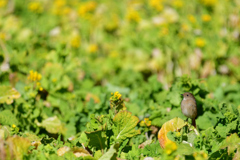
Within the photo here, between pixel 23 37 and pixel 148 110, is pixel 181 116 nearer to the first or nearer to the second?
pixel 148 110

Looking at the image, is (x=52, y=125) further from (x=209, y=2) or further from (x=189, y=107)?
(x=209, y=2)

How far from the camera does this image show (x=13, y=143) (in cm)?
149

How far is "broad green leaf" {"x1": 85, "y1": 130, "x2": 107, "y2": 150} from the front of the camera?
1604 millimetres

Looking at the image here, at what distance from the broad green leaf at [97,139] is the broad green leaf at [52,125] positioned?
0.55 metres

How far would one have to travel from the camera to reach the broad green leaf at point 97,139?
1604 mm

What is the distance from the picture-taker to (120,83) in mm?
3357

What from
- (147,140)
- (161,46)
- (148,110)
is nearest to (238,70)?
(161,46)

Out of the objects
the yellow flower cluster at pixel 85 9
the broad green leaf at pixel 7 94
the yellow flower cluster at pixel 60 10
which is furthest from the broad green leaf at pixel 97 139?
the yellow flower cluster at pixel 60 10

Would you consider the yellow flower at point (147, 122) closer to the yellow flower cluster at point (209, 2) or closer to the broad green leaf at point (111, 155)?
the broad green leaf at point (111, 155)

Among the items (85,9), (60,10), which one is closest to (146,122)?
(85,9)

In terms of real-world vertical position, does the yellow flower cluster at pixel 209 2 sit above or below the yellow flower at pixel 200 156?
above

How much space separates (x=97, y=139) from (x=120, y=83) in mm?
1747

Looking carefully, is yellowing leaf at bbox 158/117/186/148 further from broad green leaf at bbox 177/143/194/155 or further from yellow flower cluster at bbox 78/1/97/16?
yellow flower cluster at bbox 78/1/97/16

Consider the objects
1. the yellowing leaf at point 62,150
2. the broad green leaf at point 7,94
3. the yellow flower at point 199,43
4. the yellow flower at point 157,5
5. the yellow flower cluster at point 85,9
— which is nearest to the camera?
the yellowing leaf at point 62,150
